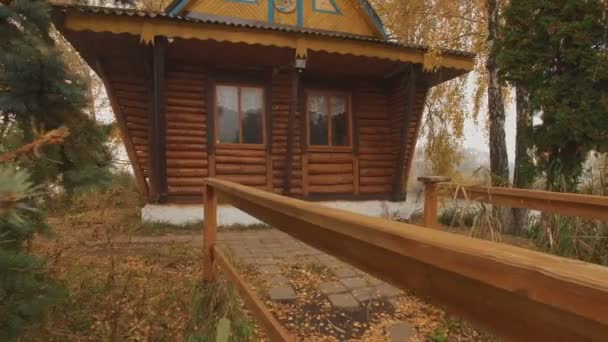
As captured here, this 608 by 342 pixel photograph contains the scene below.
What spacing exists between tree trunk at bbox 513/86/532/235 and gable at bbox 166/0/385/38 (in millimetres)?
3608

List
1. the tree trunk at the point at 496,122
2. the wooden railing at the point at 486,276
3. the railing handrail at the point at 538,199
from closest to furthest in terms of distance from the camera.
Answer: the wooden railing at the point at 486,276, the railing handrail at the point at 538,199, the tree trunk at the point at 496,122

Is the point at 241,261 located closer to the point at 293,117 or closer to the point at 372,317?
the point at 372,317

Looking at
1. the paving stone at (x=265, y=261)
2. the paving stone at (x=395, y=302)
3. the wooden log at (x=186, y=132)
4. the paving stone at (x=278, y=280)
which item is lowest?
the paving stone at (x=395, y=302)

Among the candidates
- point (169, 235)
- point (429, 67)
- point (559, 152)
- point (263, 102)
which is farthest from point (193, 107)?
point (559, 152)

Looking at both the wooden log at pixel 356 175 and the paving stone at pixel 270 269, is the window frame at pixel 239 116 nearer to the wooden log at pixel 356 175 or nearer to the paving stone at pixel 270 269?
the wooden log at pixel 356 175

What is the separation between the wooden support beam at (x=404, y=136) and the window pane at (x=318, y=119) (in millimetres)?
1700

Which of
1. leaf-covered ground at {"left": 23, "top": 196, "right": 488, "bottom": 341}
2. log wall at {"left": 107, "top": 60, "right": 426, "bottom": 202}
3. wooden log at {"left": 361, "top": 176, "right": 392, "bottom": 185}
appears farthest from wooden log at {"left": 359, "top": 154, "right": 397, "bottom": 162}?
leaf-covered ground at {"left": 23, "top": 196, "right": 488, "bottom": 341}

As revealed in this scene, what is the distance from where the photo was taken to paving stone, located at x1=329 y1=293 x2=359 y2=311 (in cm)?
320

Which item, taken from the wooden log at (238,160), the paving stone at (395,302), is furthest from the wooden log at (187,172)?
the paving stone at (395,302)

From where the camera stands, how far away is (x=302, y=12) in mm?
7961

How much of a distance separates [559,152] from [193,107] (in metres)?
6.69

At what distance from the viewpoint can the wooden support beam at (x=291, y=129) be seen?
21.5 feet

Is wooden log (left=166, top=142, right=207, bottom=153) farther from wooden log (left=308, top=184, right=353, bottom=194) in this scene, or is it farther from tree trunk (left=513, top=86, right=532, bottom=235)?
tree trunk (left=513, top=86, right=532, bottom=235)

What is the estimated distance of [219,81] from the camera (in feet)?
23.7
